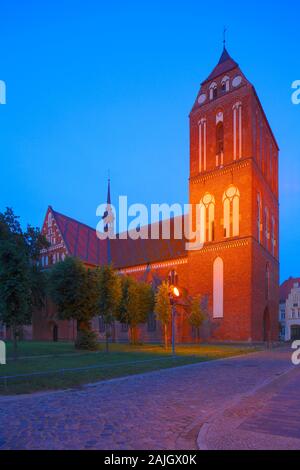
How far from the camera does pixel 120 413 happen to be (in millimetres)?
7742

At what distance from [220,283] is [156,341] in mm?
10639

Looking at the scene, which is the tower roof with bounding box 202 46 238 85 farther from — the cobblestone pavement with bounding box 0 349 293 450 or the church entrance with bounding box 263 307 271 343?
Result: the cobblestone pavement with bounding box 0 349 293 450

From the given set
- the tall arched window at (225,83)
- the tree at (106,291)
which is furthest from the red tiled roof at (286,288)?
the tree at (106,291)

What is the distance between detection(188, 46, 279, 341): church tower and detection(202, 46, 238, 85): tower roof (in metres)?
0.11

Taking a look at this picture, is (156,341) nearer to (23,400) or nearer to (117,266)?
(117,266)

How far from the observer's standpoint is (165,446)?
18.5 ft

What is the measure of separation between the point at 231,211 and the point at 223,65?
53.3 feet

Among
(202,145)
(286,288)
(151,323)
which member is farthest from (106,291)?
(286,288)

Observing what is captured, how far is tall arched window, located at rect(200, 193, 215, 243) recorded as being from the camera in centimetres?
4128

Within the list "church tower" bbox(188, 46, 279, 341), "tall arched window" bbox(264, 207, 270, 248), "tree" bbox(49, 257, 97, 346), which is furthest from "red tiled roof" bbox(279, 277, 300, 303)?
"tree" bbox(49, 257, 97, 346)

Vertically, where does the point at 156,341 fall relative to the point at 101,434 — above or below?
below
